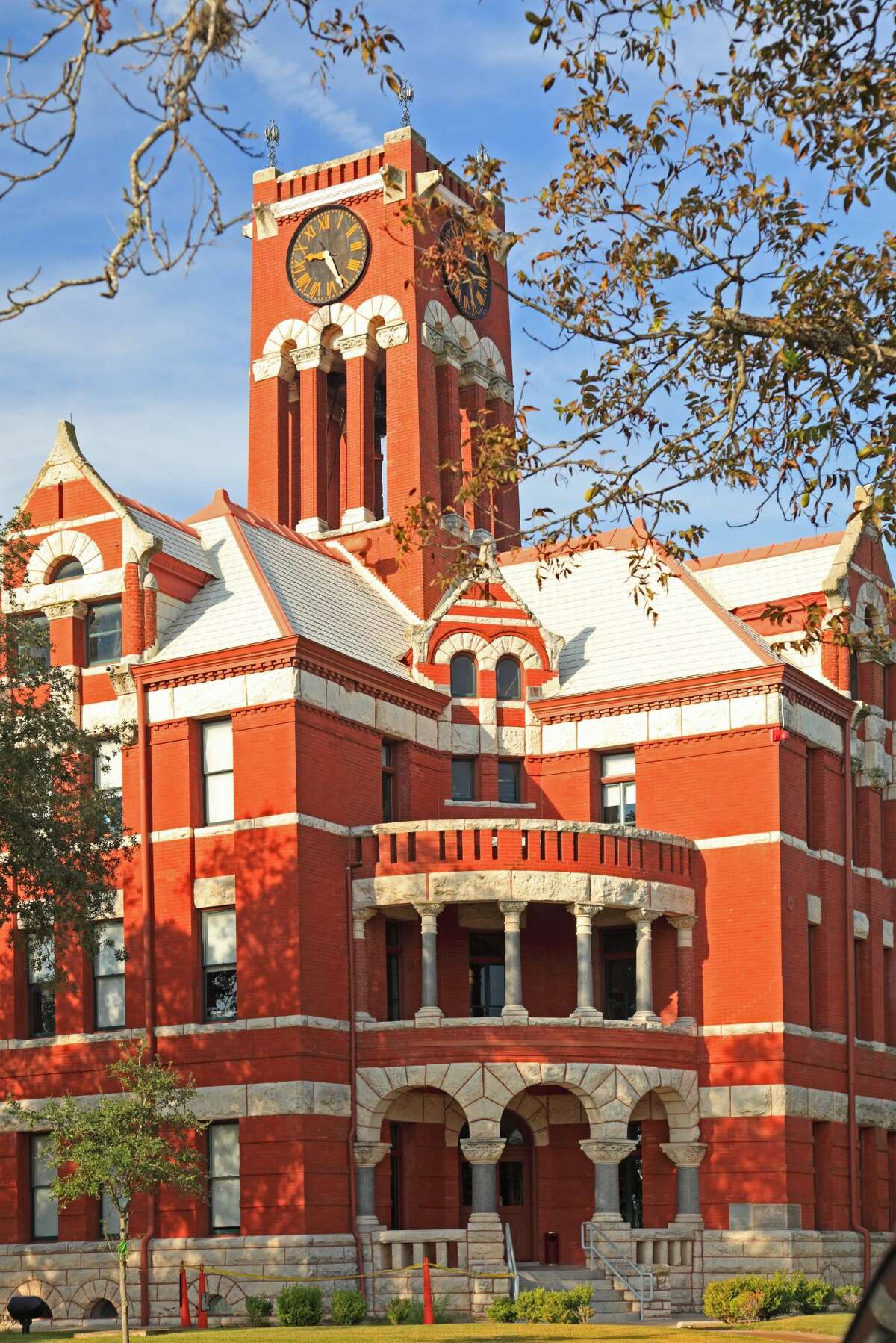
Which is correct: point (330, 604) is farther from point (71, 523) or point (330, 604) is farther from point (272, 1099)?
point (272, 1099)

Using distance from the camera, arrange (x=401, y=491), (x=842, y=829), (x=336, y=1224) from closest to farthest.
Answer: (x=336, y=1224)
(x=842, y=829)
(x=401, y=491)

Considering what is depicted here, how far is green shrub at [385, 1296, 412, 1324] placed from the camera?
31.2 meters

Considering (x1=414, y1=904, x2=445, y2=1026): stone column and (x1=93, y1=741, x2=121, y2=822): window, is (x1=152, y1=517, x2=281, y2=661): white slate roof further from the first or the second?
(x1=414, y1=904, x2=445, y2=1026): stone column

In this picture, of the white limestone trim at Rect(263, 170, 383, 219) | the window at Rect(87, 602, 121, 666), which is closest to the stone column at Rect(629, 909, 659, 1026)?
the window at Rect(87, 602, 121, 666)

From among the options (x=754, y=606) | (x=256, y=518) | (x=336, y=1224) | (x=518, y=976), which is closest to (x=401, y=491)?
(x=256, y=518)

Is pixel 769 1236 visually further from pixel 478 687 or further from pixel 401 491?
pixel 401 491

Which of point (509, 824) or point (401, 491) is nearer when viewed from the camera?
point (509, 824)

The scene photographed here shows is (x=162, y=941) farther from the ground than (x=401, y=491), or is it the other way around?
(x=401, y=491)

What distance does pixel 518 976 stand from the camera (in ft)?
111

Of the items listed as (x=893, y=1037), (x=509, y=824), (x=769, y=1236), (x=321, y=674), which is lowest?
(x=769, y=1236)

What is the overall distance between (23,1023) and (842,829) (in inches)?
660

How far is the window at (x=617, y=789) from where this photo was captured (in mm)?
38656

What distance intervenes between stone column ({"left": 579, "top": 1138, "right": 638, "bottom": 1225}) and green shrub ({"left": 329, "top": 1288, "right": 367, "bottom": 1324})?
4518 mm

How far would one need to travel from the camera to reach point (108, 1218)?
34.8 meters
